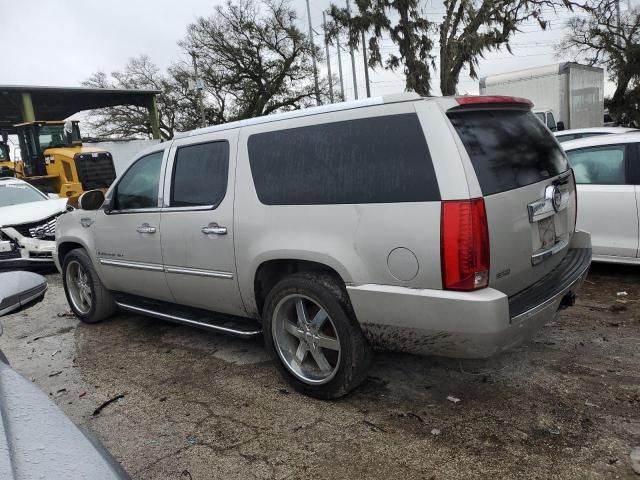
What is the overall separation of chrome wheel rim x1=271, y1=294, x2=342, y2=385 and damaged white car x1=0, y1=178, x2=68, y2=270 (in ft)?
19.9

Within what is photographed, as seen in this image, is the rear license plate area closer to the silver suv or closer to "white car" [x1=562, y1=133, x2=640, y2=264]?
the silver suv

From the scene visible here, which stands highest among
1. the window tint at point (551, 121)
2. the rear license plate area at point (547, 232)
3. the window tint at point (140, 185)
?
the window tint at point (551, 121)

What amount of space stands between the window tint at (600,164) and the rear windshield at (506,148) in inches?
85.3

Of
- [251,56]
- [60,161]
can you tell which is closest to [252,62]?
[251,56]

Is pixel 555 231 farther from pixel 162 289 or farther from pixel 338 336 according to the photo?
pixel 162 289

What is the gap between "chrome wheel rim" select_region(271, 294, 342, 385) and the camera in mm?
3217

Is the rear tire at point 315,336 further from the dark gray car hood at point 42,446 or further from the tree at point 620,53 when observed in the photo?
the tree at point 620,53

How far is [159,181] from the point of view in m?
4.16

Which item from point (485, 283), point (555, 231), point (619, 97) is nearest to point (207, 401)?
point (485, 283)

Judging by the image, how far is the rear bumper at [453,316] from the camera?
2572 millimetres

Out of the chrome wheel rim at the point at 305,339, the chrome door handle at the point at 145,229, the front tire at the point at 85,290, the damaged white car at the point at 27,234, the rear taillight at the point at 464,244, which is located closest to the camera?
the rear taillight at the point at 464,244

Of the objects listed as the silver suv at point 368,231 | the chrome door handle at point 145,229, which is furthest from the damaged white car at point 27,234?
the silver suv at point 368,231

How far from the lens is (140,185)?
4.42m

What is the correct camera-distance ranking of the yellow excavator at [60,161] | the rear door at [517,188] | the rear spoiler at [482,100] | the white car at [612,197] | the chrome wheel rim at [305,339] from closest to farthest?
1. the rear door at [517,188]
2. the rear spoiler at [482,100]
3. the chrome wheel rim at [305,339]
4. the white car at [612,197]
5. the yellow excavator at [60,161]
